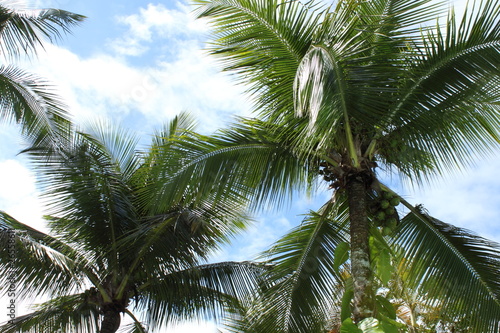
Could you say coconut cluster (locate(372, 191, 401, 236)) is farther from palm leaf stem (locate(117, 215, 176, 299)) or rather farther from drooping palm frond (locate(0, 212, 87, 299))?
drooping palm frond (locate(0, 212, 87, 299))

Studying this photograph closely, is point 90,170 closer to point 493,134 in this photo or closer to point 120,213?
point 120,213

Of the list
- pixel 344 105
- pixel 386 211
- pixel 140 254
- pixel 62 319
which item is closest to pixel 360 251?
pixel 386 211

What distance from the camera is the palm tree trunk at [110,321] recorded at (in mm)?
8773

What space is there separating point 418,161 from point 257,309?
280 centimetres

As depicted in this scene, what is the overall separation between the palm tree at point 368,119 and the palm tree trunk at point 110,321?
11.2ft

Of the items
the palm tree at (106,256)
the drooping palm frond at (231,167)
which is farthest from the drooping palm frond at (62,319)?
the drooping palm frond at (231,167)

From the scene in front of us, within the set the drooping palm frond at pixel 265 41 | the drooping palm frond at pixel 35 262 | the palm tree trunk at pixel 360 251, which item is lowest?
the palm tree trunk at pixel 360 251

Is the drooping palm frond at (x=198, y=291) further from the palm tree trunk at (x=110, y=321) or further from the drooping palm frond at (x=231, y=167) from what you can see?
the drooping palm frond at (x=231, y=167)

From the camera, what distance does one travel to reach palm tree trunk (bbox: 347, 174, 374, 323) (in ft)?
16.6

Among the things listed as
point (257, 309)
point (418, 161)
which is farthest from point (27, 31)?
point (418, 161)

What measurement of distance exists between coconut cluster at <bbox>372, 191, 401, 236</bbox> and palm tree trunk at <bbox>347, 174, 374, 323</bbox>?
0.29 meters

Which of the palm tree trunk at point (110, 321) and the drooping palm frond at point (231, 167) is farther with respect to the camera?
the palm tree trunk at point (110, 321)

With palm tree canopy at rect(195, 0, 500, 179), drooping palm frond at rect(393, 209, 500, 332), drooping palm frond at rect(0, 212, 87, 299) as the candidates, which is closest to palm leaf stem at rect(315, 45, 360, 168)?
palm tree canopy at rect(195, 0, 500, 179)

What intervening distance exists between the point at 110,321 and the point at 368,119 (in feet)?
18.5
